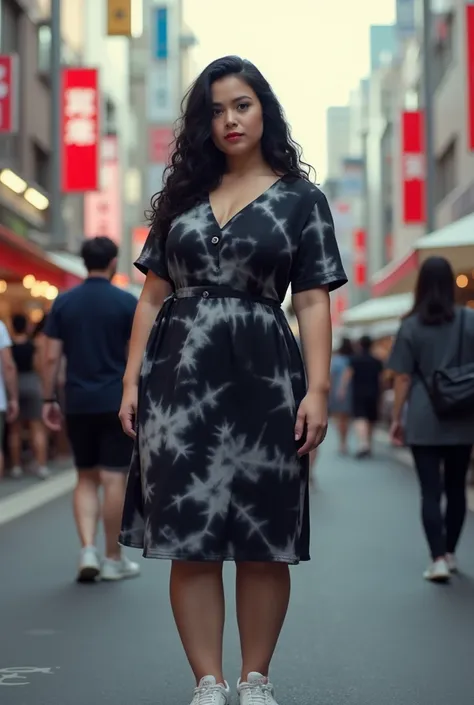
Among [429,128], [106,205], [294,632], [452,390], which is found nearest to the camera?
[294,632]

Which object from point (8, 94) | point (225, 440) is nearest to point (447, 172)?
point (8, 94)

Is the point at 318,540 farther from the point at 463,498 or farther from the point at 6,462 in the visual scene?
the point at 6,462

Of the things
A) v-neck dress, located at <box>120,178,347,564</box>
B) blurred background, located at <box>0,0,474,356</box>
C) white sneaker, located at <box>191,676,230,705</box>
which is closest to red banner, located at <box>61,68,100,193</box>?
blurred background, located at <box>0,0,474,356</box>

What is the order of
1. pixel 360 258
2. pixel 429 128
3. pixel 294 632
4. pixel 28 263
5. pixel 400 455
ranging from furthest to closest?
pixel 360 258 → pixel 429 128 → pixel 400 455 → pixel 28 263 → pixel 294 632

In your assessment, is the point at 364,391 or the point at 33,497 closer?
the point at 33,497

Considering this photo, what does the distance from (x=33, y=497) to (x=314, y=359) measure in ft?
30.0

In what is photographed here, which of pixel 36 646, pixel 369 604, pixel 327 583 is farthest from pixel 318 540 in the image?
pixel 36 646

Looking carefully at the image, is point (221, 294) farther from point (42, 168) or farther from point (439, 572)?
point (42, 168)

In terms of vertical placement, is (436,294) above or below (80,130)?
below

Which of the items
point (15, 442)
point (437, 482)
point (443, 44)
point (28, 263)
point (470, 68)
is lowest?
point (15, 442)

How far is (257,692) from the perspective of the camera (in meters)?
3.98

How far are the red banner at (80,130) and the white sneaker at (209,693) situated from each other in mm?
22230

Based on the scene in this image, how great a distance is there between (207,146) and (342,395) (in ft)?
55.4

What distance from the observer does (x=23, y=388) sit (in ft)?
51.3
